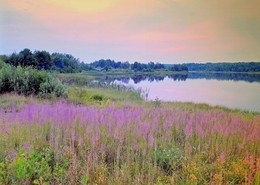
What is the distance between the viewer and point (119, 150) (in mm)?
A: 4301

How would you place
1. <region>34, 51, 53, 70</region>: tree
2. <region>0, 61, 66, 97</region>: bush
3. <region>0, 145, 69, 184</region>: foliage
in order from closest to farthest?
<region>0, 145, 69, 184</region>: foliage < <region>0, 61, 66, 97</region>: bush < <region>34, 51, 53, 70</region>: tree

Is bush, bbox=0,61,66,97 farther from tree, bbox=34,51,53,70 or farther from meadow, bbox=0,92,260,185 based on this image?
tree, bbox=34,51,53,70

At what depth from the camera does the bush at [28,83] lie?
13.1 m

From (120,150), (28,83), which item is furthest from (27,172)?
(28,83)

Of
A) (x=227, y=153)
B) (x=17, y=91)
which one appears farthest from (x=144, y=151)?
(x=17, y=91)

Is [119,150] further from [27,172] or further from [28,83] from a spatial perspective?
[28,83]

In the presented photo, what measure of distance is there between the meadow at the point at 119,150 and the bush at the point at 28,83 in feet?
23.3

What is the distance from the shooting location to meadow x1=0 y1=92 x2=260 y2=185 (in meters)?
3.57

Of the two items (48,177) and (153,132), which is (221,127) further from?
(48,177)

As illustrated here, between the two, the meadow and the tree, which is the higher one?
the tree

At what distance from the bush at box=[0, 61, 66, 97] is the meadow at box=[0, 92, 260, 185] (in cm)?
709

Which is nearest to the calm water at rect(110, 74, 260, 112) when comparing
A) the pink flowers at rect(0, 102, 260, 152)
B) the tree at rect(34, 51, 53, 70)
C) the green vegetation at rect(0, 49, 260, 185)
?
the pink flowers at rect(0, 102, 260, 152)

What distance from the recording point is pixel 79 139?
458 cm

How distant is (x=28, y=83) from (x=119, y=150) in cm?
1047
